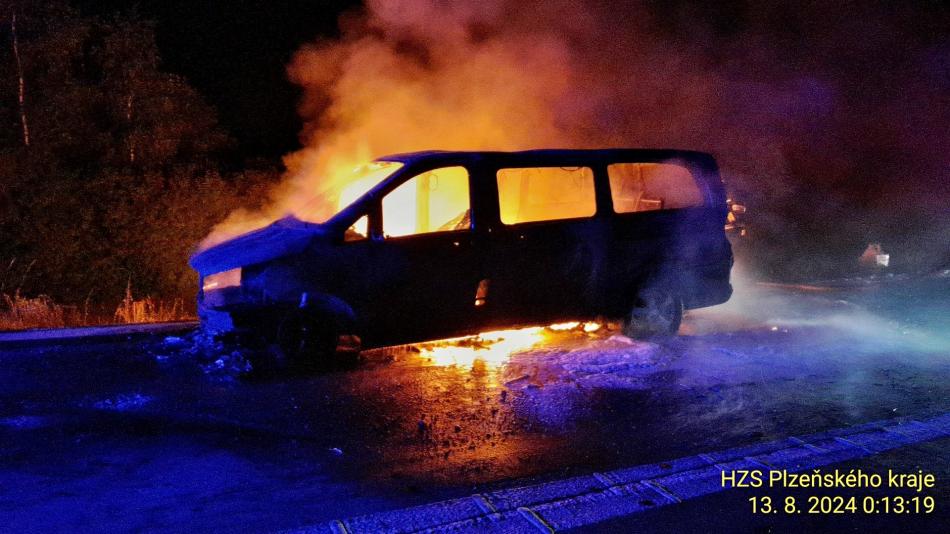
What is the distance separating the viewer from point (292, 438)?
186 inches

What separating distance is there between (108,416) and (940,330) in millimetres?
8194

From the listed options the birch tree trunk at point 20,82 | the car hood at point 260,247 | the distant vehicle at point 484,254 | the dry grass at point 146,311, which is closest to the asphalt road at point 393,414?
the distant vehicle at point 484,254

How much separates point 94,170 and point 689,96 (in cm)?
1043

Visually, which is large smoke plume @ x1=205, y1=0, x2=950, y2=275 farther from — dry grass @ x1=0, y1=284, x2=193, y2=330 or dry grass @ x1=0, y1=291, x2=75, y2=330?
dry grass @ x1=0, y1=291, x2=75, y2=330

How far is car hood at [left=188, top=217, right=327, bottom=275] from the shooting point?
5.96 m

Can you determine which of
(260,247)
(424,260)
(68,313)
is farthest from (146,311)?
(424,260)

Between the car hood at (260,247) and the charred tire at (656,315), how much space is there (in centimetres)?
317

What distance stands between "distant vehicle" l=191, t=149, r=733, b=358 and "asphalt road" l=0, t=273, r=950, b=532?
411 mm

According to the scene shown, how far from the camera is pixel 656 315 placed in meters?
7.40

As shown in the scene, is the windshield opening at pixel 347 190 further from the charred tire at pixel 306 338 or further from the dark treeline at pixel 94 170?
the dark treeline at pixel 94 170

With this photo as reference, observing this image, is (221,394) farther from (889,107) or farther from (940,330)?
(889,107)

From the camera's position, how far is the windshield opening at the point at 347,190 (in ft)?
21.1

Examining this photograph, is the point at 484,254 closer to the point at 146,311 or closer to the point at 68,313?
the point at 146,311

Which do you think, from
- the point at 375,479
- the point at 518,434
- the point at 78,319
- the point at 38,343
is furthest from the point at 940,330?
the point at 78,319
